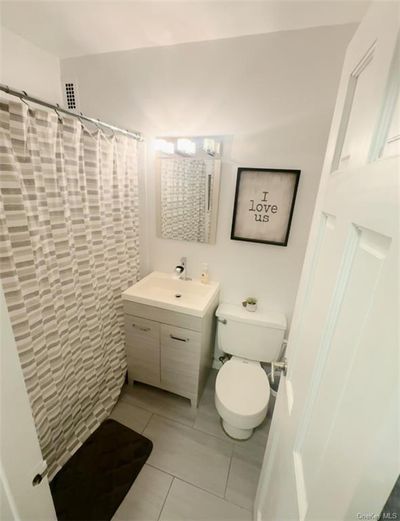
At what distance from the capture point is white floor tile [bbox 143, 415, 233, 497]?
1313 millimetres

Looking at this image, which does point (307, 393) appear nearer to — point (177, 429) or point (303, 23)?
point (177, 429)

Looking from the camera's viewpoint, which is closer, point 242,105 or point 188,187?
point 242,105

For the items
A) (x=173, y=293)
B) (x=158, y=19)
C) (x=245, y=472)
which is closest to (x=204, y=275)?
(x=173, y=293)

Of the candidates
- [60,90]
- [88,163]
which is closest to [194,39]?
[88,163]

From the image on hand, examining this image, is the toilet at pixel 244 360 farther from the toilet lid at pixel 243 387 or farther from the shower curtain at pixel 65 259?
the shower curtain at pixel 65 259

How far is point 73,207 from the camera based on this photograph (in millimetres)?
1263

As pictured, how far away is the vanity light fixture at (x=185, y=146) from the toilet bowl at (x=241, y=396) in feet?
5.06

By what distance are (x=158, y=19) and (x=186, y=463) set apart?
2591mm

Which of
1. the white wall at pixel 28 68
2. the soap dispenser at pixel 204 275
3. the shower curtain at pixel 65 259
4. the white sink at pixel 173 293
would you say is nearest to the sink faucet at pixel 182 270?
the white sink at pixel 173 293

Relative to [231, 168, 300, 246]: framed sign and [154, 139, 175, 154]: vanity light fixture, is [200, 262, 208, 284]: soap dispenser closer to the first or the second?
[231, 168, 300, 246]: framed sign

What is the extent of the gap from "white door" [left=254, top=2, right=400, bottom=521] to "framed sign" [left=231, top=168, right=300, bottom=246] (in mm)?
732

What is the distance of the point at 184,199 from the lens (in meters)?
1.71

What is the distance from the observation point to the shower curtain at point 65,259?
3.21ft

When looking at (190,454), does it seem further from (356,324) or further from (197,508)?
(356,324)
